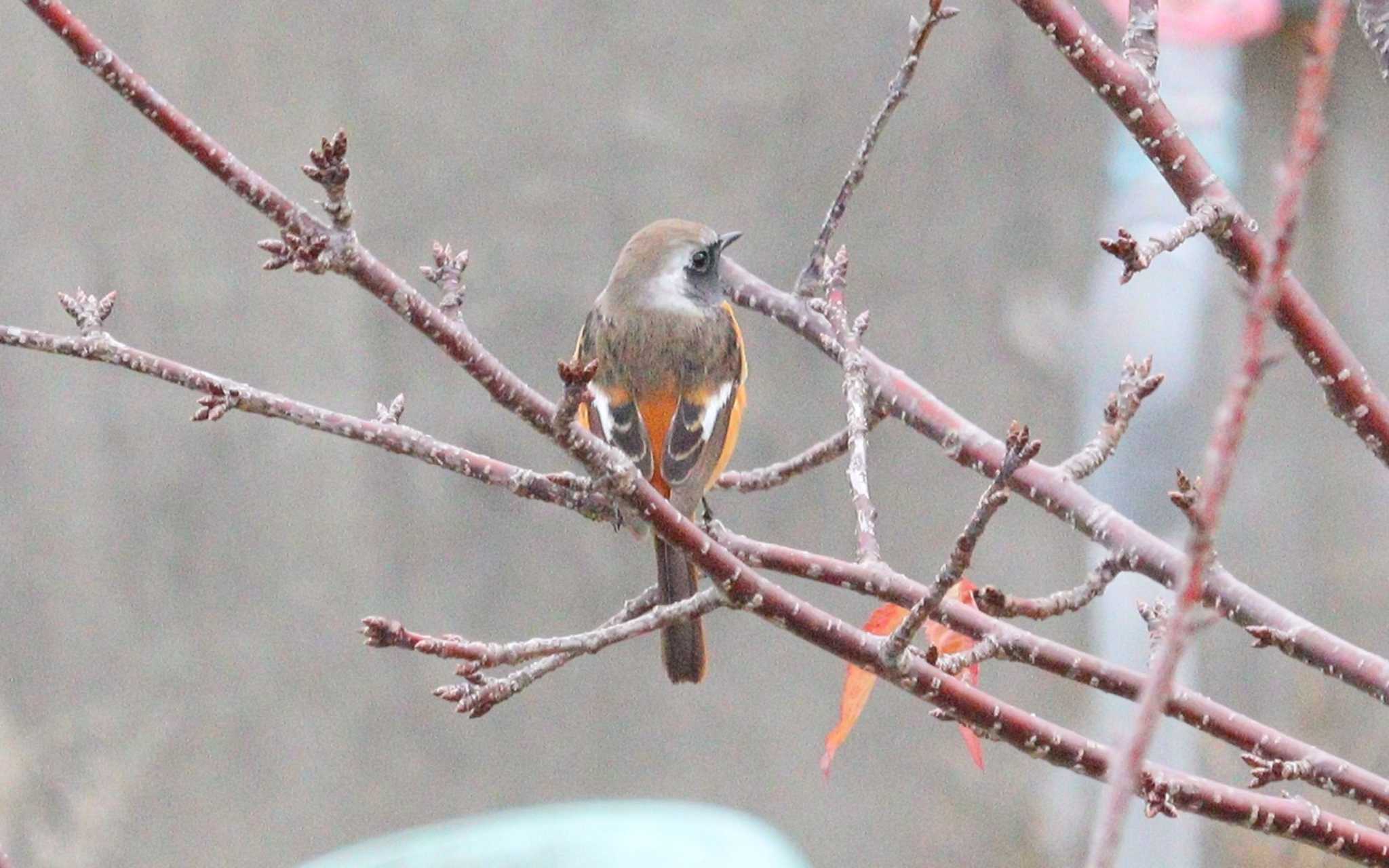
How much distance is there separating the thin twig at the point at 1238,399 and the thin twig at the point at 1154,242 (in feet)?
2.17

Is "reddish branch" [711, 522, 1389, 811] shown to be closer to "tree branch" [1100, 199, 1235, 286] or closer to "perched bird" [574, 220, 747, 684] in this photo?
"tree branch" [1100, 199, 1235, 286]

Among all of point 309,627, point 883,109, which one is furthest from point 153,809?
point 883,109

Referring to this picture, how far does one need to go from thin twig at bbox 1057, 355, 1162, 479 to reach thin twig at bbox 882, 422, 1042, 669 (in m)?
0.42

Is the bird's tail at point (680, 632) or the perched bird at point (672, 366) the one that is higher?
the perched bird at point (672, 366)

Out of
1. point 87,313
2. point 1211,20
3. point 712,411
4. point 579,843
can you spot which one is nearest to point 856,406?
point 87,313

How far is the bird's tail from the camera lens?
7.86ft

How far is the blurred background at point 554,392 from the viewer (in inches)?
200

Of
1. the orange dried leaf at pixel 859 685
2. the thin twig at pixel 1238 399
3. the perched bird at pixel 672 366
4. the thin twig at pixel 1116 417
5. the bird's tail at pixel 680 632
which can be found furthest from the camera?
the perched bird at pixel 672 366

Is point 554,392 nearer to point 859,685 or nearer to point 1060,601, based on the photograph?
point 859,685

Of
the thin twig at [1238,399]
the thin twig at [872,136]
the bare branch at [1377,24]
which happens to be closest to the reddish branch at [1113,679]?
the thin twig at [872,136]

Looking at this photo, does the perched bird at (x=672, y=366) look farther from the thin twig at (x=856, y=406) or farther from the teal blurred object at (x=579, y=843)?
the teal blurred object at (x=579, y=843)

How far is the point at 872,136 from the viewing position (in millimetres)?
1922

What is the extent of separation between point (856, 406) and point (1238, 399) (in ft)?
3.64

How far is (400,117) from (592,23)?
0.71 m
